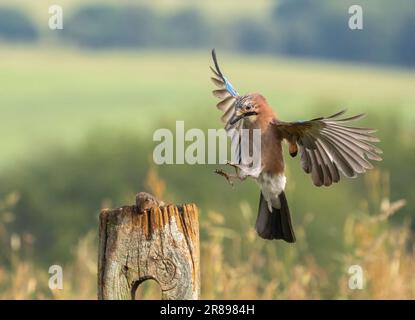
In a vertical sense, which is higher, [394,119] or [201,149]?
[394,119]

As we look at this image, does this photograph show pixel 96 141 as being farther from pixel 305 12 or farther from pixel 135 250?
pixel 135 250

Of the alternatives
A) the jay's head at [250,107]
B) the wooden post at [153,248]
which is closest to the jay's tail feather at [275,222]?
the jay's head at [250,107]

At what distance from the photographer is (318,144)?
19.7ft

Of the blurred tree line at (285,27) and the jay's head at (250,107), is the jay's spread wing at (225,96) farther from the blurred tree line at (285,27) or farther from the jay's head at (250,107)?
the blurred tree line at (285,27)

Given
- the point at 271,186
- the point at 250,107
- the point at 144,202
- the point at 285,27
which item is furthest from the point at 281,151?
the point at 285,27

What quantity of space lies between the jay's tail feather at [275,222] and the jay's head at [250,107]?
0.62m

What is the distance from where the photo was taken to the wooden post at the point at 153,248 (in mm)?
5004

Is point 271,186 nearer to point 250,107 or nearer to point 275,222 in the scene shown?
point 275,222

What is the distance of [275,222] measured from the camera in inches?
248

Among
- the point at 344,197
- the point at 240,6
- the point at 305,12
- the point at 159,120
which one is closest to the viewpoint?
the point at 344,197

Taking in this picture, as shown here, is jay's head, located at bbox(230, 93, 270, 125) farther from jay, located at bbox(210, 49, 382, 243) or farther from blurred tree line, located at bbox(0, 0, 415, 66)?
blurred tree line, located at bbox(0, 0, 415, 66)

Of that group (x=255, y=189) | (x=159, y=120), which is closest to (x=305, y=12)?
(x=159, y=120)

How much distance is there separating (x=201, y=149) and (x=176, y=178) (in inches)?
539

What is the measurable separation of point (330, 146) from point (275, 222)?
1.98 ft
